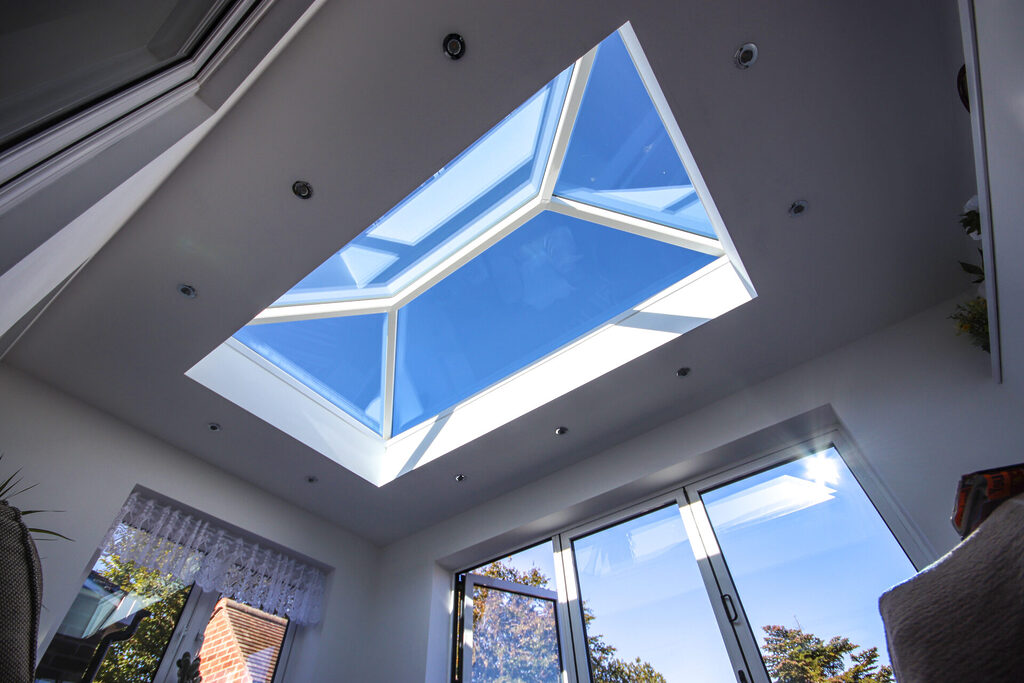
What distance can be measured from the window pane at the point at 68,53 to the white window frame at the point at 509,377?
196 centimetres

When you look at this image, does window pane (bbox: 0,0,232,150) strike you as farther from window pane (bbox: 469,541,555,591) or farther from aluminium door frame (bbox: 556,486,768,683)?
window pane (bbox: 469,541,555,591)

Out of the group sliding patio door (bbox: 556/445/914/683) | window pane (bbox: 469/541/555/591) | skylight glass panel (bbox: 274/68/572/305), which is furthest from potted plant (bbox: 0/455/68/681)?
window pane (bbox: 469/541/555/591)

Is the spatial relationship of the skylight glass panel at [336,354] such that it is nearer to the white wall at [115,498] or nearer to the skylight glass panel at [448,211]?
the skylight glass panel at [448,211]

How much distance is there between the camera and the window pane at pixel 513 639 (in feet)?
11.1

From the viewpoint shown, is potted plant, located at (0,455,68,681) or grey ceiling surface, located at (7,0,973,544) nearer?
potted plant, located at (0,455,68,681)

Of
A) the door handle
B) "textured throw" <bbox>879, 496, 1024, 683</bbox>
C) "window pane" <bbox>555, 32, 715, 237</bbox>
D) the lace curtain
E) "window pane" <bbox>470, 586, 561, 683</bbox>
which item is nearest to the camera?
"textured throw" <bbox>879, 496, 1024, 683</bbox>

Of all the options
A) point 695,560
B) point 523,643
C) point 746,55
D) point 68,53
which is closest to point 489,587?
point 523,643

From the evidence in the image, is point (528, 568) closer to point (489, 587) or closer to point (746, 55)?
point (489, 587)

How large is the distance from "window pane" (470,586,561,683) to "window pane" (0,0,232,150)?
353 cm

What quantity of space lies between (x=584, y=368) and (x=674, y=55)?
5.66 ft

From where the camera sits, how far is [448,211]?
3074 mm

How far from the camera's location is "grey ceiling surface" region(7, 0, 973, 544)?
1823 mm

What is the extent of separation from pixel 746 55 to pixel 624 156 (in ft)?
3.07

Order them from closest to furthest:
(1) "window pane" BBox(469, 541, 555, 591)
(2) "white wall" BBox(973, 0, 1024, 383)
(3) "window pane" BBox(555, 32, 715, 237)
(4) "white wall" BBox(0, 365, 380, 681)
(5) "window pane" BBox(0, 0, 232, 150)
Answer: (5) "window pane" BBox(0, 0, 232, 150) → (2) "white wall" BBox(973, 0, 1024, 383) → (3) "window pane" BBox(555, 32, 715, 237) → (4) "white wall" BBox(0, 365, 380, 681) → (1) "window pane" BBox(469, 541, 555, 591)
